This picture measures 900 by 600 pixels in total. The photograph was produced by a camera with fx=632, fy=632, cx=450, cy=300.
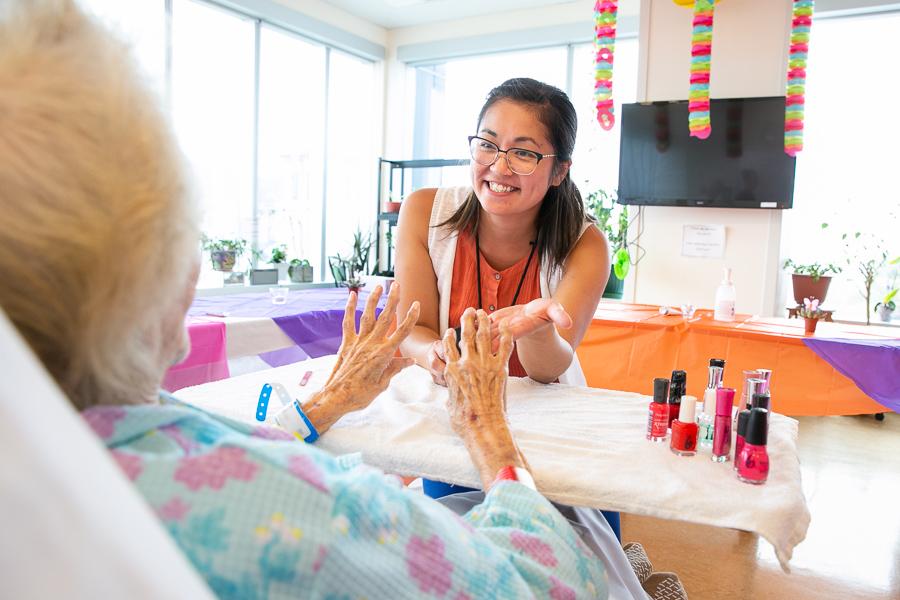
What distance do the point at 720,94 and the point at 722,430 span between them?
4.15m

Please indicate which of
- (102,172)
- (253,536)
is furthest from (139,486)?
(102,172)

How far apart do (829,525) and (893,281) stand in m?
3.02

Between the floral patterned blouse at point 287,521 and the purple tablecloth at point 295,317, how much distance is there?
92.9 inches

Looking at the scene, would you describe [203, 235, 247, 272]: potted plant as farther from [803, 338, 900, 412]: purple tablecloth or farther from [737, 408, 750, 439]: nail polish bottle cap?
[737, 408, 750, 439]: nail polish bottle cap

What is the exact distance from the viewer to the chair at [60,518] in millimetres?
298

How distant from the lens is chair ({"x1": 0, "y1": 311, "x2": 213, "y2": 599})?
0.30 metres

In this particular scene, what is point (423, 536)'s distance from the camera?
0.56 metres

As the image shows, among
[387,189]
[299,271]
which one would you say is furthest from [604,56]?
[387,189]

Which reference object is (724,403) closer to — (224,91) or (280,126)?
(224,91)

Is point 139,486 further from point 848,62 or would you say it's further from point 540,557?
point 848,62

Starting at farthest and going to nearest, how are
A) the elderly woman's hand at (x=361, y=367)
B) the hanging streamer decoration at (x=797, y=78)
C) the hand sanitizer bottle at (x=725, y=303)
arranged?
the hanging streamer decoration at (x=797, y=78) → the hand sanitizer bottle at (x=725, y=303) → the elderly woman's hand at (x=361, y=367)

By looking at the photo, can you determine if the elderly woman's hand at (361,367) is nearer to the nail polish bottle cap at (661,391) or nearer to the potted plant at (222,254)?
the nail polish bottle cap at (661,391)

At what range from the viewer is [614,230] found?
17.0 feet

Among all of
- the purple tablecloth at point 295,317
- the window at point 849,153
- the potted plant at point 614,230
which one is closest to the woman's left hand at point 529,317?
the purple tablecloth at point 295,317
